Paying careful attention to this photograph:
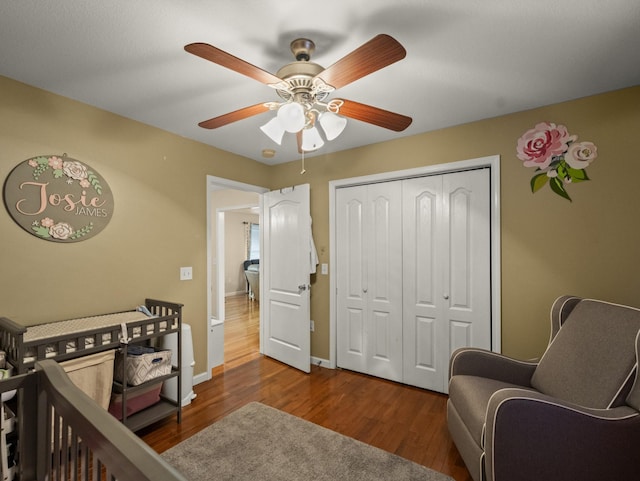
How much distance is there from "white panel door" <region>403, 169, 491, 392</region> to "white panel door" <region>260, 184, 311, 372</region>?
39.9 inches

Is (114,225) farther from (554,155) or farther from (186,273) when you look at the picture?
(554,155)

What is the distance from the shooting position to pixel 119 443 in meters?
0.67

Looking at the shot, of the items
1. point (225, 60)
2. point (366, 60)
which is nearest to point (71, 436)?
point (225, 60)

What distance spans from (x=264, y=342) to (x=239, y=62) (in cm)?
311

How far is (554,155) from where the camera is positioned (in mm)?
2213

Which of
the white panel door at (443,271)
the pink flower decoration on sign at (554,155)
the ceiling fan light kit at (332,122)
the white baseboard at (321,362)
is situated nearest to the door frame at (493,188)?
the white panel door at (443,271)

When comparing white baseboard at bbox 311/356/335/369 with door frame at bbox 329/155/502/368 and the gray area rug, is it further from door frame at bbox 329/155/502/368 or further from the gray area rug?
door frame at bbox 329/155/502/368

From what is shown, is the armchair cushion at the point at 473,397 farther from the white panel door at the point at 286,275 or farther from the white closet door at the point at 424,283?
the white panel door at the point at 286,275

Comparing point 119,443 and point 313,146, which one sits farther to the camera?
point 313,146

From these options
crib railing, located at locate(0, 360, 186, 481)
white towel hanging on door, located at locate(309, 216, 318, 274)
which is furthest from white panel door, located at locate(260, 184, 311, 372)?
crib railing, located at locate(0, 360, 186, 481)

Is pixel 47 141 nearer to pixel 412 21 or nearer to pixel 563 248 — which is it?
pixel 412 21

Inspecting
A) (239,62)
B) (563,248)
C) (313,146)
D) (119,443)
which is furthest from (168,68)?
(563,248)

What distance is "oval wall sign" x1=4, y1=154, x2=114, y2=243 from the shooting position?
6.16ft

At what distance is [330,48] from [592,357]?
2.09 m
